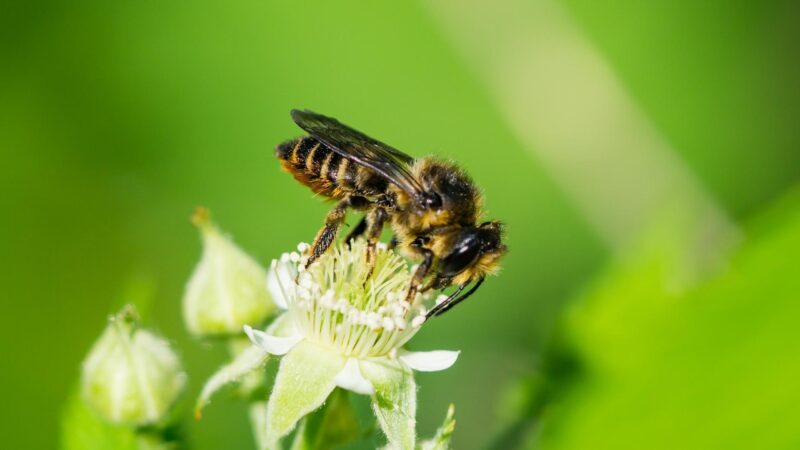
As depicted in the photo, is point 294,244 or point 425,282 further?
point 294,244

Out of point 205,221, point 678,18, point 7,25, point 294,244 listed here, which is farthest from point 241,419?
point 678,18

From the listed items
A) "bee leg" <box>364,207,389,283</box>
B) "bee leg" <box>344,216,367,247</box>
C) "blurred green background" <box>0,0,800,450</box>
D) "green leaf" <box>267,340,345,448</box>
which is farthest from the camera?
"blurred green background" <box>0,0,800,450</box>

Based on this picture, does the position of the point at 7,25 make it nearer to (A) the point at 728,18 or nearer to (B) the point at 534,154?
(B) the point at 534,154

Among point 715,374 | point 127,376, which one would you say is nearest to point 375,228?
point 127,376

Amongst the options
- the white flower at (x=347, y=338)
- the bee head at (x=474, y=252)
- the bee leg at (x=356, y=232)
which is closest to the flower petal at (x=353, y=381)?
the white flower at (x=347, y=338)

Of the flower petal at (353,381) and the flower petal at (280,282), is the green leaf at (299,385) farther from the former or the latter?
the flower petal at (280,282)

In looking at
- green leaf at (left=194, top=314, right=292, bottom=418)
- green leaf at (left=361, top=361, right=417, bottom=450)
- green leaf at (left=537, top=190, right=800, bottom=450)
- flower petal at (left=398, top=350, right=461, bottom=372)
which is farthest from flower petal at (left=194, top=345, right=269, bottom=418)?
green leaf at (left=537, top=190, right=800, bottom=450)

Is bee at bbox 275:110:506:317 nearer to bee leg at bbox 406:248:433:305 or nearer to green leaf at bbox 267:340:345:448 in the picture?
bee leg at bbox 406:248:433:305

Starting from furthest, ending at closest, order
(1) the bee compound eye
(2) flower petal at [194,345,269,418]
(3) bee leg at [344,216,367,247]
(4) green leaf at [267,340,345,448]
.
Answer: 1. (3) bee leg at [344,216,367,247]
2. (1) the bee compound eye
3. (2) flower petal at [194,345,269,418]
4. (4) green leaf at [267,340,345,448]
